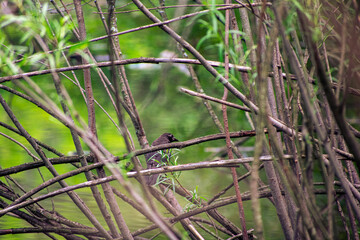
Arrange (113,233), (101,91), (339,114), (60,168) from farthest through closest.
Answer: (101,91), (60,168), (113,233), (339,114)

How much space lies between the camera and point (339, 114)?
875mm

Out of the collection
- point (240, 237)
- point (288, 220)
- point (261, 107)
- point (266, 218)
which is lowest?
point (266, 218)

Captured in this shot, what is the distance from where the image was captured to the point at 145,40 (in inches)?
121

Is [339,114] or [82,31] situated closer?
[339,114]

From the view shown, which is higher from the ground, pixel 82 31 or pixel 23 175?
pixel 82 31

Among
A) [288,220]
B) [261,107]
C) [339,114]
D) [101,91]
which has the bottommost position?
[288,220]

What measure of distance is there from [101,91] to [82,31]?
159 cm

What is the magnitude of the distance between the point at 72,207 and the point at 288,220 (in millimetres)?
1256

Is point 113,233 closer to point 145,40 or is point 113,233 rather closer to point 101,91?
point 101,91

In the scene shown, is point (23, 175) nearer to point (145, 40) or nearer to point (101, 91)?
point (101, 91)

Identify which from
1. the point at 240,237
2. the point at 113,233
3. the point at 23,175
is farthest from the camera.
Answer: the point at 23,175

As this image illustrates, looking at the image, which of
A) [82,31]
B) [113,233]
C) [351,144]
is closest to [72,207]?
[113,233]

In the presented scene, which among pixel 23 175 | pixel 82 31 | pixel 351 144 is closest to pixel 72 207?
pixel 23 175

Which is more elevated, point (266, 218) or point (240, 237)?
point (240, 237)
